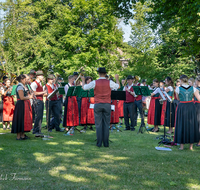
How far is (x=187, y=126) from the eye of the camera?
22.1ft

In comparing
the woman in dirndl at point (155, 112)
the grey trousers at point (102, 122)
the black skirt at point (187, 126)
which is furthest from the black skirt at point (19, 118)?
the woman in dirndl at point (155, 112)

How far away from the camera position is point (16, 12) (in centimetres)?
2528

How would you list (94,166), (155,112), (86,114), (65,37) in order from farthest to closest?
(65,37) < (155,112) < (86,114) < (94,166)

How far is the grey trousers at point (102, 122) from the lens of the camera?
6970mm

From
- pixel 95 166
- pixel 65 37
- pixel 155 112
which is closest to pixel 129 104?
pixel 155 112

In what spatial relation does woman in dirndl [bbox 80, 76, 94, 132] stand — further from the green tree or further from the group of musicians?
the green tree

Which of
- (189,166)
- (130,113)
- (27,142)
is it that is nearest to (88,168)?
(189,166)

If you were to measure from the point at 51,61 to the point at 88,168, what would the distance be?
26554mm

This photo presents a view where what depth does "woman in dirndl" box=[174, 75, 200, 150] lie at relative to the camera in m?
6.71

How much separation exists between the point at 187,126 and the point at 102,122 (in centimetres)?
245

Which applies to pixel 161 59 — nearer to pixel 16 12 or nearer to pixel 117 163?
pixel 16 12

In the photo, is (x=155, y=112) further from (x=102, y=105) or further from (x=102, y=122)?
(x=102, y=105)

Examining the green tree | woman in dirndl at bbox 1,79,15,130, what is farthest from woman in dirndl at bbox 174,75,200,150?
the green tree

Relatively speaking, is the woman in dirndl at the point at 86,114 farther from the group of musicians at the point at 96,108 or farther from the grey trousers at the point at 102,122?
the grey trousers at the point at 102,122
